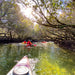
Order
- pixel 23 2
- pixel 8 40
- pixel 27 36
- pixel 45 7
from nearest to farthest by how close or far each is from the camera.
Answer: pixel 45 7 < pixel 23 2 < pixel 8 40 < pixel 27 36

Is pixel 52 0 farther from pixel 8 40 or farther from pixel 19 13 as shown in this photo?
pixel 8 40

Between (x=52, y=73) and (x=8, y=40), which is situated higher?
(x=52, y=73)

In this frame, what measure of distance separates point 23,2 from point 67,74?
18.0 feet

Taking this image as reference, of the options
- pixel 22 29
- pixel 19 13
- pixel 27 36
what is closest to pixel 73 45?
pixel 19 13

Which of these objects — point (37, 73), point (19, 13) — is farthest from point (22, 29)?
point (37, 73)

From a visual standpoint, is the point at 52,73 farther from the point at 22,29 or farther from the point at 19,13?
the point at 22,29

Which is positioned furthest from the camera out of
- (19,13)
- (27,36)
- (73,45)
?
(27,36)

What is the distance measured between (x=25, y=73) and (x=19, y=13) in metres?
20.2

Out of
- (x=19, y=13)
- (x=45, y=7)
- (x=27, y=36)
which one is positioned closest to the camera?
(x=45, y=7)

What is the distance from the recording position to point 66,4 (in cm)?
587

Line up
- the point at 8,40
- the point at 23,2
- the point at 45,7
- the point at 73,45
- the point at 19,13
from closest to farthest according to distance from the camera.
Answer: the point at 45,7 < the point at 23,2 < the point at 73,45 < the point at 19,13 < the point at 8,40

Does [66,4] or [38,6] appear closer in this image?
[66,4]

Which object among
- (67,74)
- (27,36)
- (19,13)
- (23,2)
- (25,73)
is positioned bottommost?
(27,36)

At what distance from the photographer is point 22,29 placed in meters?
28.0
